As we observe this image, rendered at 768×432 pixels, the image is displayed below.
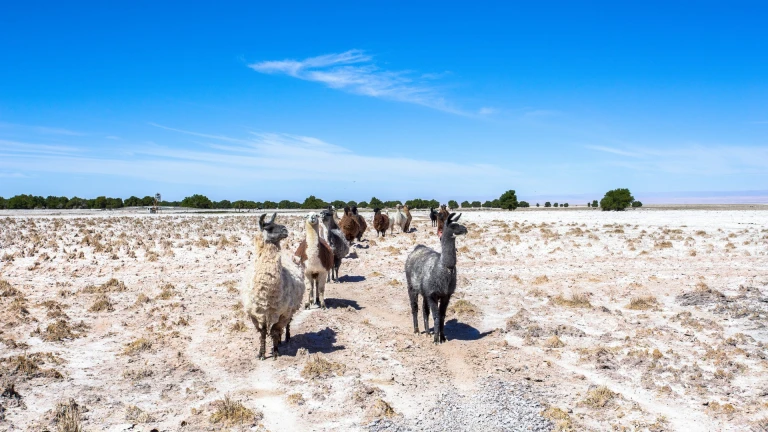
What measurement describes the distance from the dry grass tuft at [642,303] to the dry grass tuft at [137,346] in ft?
34.4

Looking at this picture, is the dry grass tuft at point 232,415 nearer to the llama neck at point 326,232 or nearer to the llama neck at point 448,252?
the llama neck at point 448,252

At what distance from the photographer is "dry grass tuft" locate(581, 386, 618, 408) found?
252 inches

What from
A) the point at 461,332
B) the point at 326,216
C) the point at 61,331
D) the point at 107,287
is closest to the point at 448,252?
the point at 461,332

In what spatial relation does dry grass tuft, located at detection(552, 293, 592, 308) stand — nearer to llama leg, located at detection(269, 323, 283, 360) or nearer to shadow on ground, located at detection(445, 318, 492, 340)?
shadow on ground, located at detection(445, 318, 492, 340)

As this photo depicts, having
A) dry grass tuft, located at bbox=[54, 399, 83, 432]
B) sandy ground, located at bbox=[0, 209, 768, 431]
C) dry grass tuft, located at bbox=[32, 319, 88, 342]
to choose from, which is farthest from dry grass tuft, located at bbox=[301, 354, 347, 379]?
dry grass tuft, located at bbox=[32, 319, 88, 342]

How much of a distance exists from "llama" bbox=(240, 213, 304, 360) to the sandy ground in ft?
2.61

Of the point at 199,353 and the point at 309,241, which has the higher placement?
the point at 309,241

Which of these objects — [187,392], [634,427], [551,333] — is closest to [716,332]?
[551,333]

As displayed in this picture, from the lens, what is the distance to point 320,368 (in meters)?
7.48

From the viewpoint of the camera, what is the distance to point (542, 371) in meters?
7.64

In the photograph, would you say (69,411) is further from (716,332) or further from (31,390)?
(716,332)

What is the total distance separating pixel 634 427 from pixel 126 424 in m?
6.04

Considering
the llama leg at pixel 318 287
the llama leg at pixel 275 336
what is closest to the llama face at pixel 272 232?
the llama leg at pixel 275 336

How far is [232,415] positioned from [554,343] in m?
5.77
